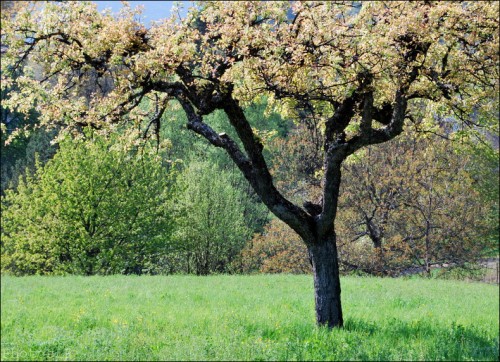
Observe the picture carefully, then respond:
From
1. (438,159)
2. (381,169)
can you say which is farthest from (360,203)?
(438,159)

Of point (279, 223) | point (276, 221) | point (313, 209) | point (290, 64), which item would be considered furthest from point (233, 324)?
point (276, 221)

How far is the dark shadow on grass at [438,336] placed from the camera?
708 cm

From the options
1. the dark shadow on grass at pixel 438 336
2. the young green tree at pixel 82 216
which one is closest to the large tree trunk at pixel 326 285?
the dark shadow on grass at pixel 438 336

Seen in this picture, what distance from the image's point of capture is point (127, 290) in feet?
53.0

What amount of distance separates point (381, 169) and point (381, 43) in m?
21.9

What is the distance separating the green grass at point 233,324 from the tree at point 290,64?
1482 mm

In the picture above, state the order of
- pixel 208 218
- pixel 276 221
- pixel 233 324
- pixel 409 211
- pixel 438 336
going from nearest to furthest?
pixel 438 336 → pixel 233 324 → pixel 409 211 → pixel 276 221 → pixel 208 218

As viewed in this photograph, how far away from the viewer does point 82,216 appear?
28.7 m

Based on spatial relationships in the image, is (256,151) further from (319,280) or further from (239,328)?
(239,328)

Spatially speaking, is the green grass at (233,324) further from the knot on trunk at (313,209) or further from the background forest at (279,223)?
the background forest at (279,223)

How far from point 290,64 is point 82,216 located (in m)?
22.7

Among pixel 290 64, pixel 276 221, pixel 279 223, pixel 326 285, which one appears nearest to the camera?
pixel 290 64

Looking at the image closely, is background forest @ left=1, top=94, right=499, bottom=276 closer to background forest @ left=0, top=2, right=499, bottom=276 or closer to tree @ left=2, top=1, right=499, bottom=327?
background forest @ left=0, top=2, right=499, bottom=276

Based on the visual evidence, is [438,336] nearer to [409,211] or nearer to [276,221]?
[409,211]
